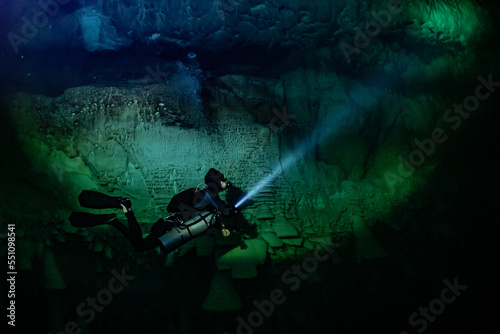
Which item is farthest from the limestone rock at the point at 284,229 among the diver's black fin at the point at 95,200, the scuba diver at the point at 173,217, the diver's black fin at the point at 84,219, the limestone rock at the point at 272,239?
the diver's black fin at the point at 84,219

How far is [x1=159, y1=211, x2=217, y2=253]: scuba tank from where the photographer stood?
4828 mm

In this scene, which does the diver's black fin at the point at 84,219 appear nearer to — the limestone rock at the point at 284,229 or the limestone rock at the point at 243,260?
the limestone rock at the point at 243,260

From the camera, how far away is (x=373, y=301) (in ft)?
21.9

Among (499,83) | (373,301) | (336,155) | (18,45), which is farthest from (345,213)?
(18,45)

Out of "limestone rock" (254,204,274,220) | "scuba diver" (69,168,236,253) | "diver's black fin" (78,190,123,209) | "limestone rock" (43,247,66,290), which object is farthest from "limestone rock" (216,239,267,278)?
"limestone rock" (43,247,66,290)

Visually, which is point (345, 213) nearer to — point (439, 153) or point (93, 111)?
point (439, 153)

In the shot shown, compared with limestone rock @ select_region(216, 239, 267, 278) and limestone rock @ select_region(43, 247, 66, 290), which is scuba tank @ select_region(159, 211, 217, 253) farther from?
limestone rock @ select_region(43, 247, 66, 290)

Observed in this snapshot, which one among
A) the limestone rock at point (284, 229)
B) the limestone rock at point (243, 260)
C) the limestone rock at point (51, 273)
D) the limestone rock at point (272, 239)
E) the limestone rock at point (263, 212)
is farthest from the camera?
the limestone rock at point (263, 212)

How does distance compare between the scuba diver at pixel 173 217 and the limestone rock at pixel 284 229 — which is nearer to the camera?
the scuba diver at pixel 173 217

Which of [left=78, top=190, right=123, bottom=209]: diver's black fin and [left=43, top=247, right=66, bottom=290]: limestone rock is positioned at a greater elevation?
[left=78, top=190, right=123, bottom=209]: diver's black fin

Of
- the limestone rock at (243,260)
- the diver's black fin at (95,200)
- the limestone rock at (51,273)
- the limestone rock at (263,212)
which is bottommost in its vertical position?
the limestone rock at (243,260)

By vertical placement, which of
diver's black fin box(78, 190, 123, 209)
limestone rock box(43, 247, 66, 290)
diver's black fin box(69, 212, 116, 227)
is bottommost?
limestone rock box(43, 247, 66, 290)

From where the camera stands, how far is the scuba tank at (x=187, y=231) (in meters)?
4.83

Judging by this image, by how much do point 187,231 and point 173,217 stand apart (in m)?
0.38
